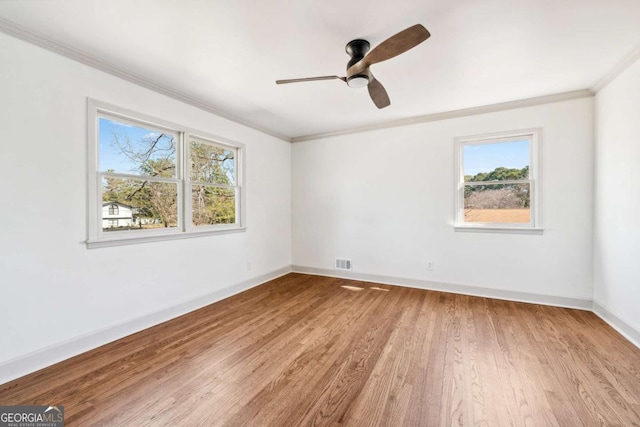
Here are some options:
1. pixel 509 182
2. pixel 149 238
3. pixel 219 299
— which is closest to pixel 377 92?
pixel 509 182

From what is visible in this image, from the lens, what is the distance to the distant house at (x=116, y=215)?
257cm

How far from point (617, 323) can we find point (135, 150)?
5310 millimetres

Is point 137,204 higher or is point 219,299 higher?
point 137,204

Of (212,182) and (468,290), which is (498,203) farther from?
(212,182)

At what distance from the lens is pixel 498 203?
12.0 ft

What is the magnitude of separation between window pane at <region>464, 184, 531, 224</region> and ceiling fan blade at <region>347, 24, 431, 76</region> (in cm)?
265

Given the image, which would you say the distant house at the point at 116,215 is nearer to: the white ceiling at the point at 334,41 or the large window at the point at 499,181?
the white ceiling at the point at 334,41

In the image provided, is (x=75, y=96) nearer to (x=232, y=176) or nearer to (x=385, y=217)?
(x=232, y=176)

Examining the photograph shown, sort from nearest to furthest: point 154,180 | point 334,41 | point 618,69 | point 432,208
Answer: point 334,41, point 618,69, point 154,180, point 432,208

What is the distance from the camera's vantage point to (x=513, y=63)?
2.49 meters

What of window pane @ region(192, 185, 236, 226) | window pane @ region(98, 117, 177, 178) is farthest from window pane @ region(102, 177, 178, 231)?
window pane @ region(192, 185, 236, 226)

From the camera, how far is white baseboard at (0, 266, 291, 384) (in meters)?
1.96

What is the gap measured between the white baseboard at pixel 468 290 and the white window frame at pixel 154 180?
76.7 inches

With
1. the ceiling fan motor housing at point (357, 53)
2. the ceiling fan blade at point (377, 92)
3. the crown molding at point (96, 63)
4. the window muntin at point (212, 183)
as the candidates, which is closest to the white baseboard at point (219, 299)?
the window muntin at point (212, 183)
